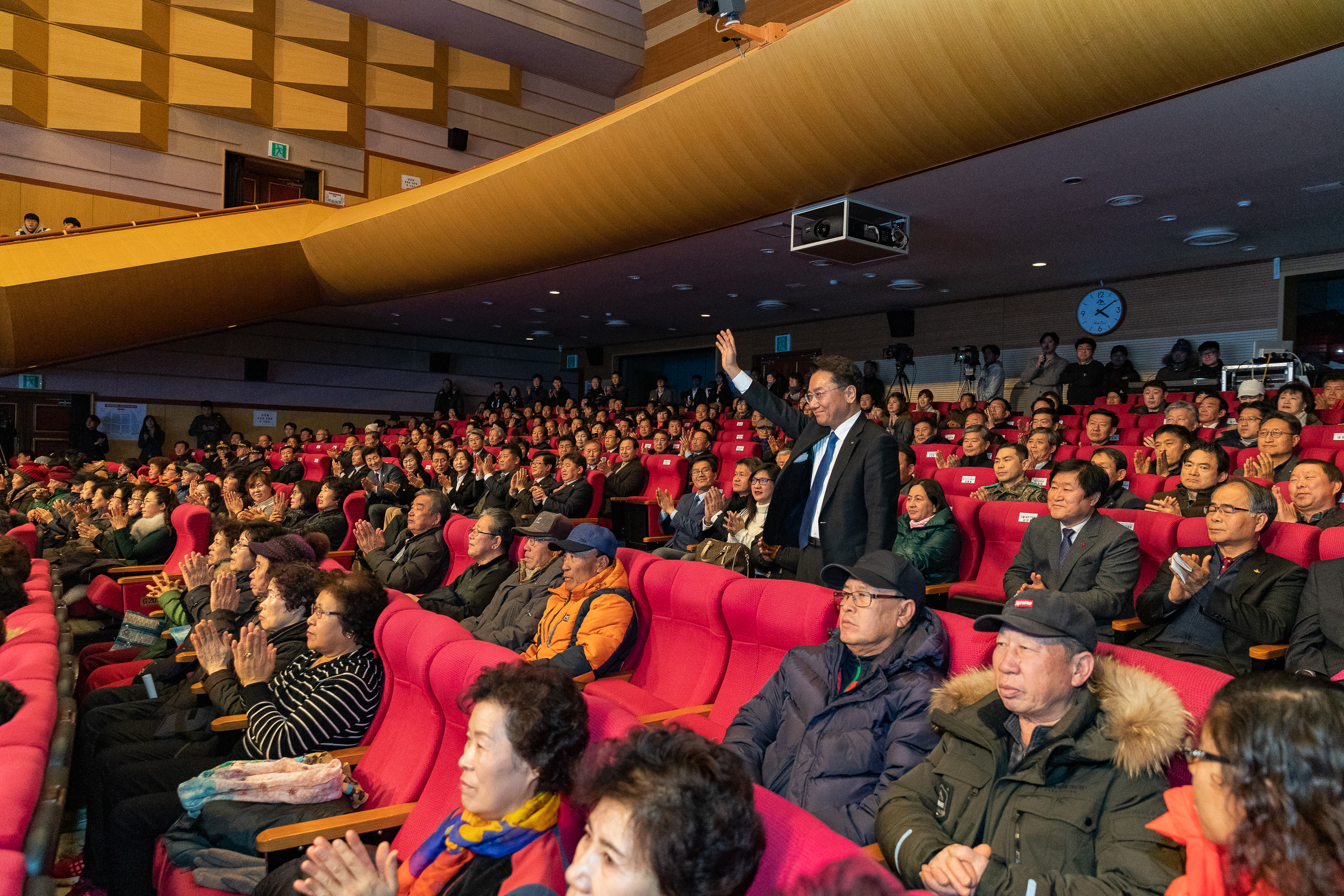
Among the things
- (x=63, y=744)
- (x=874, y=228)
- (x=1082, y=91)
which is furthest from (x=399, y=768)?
(x=874, y=228)

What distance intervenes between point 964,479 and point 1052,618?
3561 mm

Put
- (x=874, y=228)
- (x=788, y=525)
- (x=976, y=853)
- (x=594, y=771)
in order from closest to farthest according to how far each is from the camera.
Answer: (x=594, y=771) → (x=976, y=853) → (x=788, y=525) → (x=874, y=228)

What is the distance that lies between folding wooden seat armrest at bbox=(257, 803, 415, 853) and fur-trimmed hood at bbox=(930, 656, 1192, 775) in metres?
1.42

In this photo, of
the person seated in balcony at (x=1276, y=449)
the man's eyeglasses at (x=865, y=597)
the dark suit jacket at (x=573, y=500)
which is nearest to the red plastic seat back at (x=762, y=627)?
the man's eyeglasses at (x=865, y=597)

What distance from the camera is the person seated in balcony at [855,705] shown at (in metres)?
1.71

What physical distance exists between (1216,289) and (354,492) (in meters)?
8.04

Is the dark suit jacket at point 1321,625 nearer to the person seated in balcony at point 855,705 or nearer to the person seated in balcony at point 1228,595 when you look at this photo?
the person seated in balcony at point 1228,595

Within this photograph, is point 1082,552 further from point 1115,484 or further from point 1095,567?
point 1115,484

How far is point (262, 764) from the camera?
194cm

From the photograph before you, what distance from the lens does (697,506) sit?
457 centimetres

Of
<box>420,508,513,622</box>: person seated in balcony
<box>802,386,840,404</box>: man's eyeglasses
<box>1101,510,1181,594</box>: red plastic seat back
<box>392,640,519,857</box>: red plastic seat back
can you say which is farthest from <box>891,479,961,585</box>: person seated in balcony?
<box>392,640,519,857</box>: red plastic seat back

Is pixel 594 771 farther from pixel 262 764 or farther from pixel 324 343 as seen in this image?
pixel 324 343

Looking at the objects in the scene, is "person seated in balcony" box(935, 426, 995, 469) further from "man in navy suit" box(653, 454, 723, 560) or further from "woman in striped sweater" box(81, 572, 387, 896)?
"woman in striped sweater" box(81, 572, 387, 896)

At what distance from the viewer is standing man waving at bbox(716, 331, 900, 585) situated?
100.0 inches
